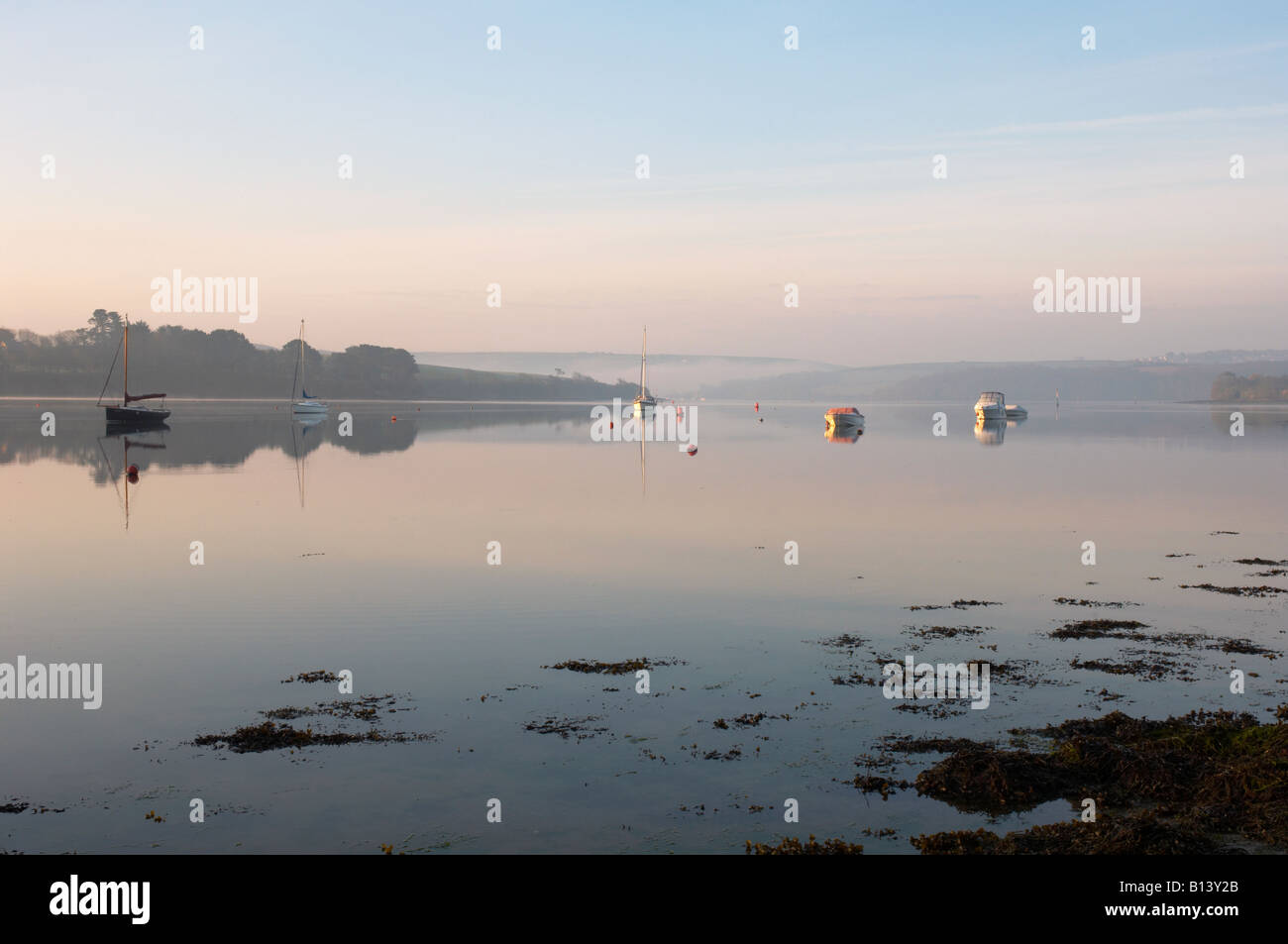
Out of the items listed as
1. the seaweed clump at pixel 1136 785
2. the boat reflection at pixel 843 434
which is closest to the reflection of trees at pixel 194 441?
the boat reflection at pixel 843 434

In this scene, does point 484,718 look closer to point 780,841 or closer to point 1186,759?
point 780,841

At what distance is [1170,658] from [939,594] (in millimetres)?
6956

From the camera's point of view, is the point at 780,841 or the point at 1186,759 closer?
the point at 780,841

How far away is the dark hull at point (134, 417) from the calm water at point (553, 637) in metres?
55.4

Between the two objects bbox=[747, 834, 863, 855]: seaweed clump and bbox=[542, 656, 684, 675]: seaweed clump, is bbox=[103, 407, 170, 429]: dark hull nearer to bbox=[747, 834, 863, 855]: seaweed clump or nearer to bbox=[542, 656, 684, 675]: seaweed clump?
bbox=[542, 656, 684, 675]: seaweed clump

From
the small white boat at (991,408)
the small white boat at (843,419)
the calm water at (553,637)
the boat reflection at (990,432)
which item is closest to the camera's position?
the calm water at (553,637)

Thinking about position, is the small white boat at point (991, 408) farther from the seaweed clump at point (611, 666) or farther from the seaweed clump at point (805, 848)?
the seaweed clump at point (805, 848)

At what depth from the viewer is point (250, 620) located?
23.3m

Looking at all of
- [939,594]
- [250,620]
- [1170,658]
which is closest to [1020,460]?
[939,594]

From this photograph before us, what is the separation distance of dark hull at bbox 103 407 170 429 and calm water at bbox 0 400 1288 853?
5542cm

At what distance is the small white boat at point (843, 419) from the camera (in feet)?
431

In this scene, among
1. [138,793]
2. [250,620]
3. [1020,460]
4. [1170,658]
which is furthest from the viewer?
[1020,460]

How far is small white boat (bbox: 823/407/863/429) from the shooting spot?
131375 millimetres
